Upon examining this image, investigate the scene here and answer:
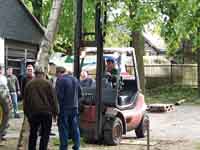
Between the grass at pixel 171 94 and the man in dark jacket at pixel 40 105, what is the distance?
17619 mm

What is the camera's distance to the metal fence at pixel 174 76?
35844mm

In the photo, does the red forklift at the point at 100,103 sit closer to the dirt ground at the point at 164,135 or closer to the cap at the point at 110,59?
the cap at the point at 110,59

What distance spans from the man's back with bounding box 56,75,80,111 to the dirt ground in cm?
159

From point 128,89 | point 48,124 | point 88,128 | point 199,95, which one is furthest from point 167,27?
point 199,95

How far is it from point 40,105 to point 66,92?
30.4 inches

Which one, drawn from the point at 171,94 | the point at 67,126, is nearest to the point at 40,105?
the point at 67,126

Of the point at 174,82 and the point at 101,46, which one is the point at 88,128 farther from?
the point at 174,82

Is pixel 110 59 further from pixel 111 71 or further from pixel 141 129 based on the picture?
pixel 141 129

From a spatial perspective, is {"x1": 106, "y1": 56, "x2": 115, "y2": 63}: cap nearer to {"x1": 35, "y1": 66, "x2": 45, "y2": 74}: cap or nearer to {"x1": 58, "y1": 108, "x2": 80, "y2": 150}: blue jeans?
{"x1": 58, "y1": 108, "x2": 80, "y2": 150}: blue jeans

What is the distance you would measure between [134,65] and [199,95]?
16.9m

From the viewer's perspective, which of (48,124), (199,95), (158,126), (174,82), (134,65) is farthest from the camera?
(174,82)

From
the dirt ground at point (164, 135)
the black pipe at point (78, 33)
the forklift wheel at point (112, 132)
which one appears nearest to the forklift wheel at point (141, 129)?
the dirt ground at point (164, 135)

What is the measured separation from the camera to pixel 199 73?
32.1 meters

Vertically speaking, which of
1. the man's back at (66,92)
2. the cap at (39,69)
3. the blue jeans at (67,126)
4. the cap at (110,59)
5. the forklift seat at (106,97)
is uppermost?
the cap at (110,59)
